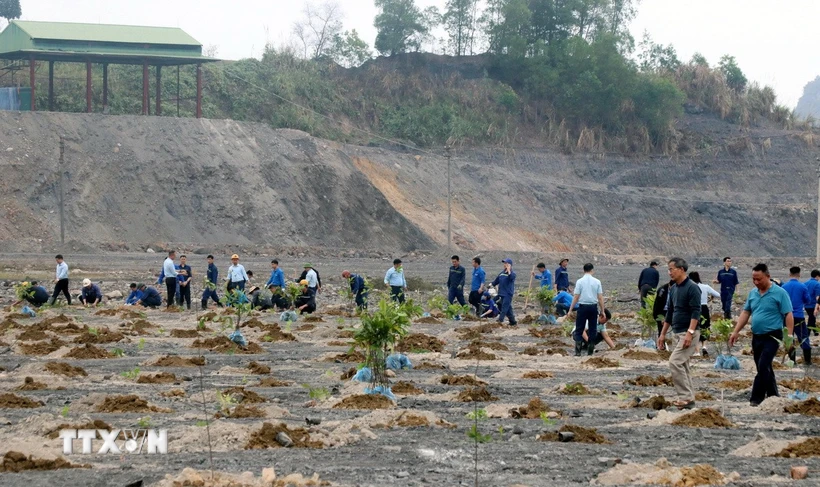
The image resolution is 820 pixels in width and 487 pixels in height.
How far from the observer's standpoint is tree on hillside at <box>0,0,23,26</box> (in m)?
89.4

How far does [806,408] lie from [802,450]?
93.9 inches

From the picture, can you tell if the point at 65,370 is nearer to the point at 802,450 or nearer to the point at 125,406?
the point at 125,406

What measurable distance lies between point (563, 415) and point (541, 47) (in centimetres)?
6556

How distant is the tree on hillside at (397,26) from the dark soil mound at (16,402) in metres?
65.2

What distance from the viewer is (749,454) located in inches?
380

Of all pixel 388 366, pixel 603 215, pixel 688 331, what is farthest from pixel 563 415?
pixel 603 215

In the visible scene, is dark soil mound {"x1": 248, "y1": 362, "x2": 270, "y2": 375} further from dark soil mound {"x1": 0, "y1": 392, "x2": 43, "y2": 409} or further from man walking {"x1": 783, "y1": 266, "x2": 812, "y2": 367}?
man walking {"x1": 783, "y1": 266, "x2": 812, "y2": 367}

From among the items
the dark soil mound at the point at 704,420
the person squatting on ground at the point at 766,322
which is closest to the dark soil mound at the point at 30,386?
the dark soil mound at the point at 704,420

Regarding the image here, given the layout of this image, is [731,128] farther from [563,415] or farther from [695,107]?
[563,415]

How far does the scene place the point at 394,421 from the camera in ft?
36.4

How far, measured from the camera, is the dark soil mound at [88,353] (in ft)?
56.1

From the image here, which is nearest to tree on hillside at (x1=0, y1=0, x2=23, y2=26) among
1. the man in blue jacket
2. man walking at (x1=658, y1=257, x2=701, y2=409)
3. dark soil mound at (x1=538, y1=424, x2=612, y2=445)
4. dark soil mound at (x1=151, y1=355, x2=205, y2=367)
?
the man in blue jacket

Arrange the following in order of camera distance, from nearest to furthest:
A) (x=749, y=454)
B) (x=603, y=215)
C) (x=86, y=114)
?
1. (x=749, y=454)
2. (x=86, y=114)
3. (x=603, y=215)

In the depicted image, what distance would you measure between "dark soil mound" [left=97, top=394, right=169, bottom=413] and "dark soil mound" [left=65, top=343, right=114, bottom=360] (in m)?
5.39
